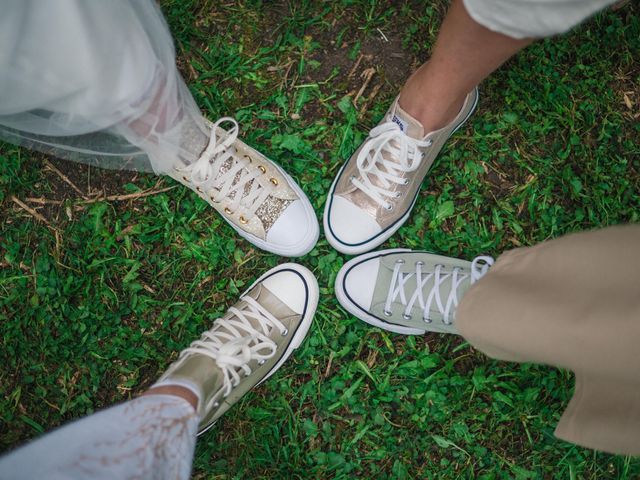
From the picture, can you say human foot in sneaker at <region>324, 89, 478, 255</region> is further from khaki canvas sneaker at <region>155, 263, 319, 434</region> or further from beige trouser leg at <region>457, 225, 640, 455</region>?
beige trouser leg at <region>457, 225, 640, 455</region>

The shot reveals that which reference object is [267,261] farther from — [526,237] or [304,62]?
[526,237]

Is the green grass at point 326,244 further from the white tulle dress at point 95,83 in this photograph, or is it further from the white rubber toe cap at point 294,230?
the white tulle dress at point 95,83

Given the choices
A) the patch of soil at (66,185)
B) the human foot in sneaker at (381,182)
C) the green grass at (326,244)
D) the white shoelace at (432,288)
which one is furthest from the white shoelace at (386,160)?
the patch of soil at (66,185)

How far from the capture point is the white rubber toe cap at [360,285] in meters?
1.81

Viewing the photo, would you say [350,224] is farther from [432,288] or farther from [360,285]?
[432,288]

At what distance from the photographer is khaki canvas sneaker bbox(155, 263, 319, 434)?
5.41ft

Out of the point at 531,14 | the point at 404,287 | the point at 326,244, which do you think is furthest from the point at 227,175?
the point at 531,14

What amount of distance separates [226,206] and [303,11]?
0.84 meters

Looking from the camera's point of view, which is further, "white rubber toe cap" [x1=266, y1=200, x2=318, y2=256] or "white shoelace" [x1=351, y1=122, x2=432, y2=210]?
"white rubber toe cap" [x1=266, y1=200, x2=318, y2=256]

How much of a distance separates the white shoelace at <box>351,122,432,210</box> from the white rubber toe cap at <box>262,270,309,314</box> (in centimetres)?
42

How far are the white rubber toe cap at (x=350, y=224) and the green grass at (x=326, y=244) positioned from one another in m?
0.12

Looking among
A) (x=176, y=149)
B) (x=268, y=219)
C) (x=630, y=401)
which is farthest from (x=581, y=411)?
(x=176, y=149)

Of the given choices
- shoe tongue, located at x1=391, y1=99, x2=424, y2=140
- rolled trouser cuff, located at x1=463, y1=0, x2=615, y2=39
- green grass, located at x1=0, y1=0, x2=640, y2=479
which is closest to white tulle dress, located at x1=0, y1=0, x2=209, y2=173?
green grass, located at x1=0, y1=0, x2=640, y2=479

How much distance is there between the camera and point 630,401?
1.02 meters
